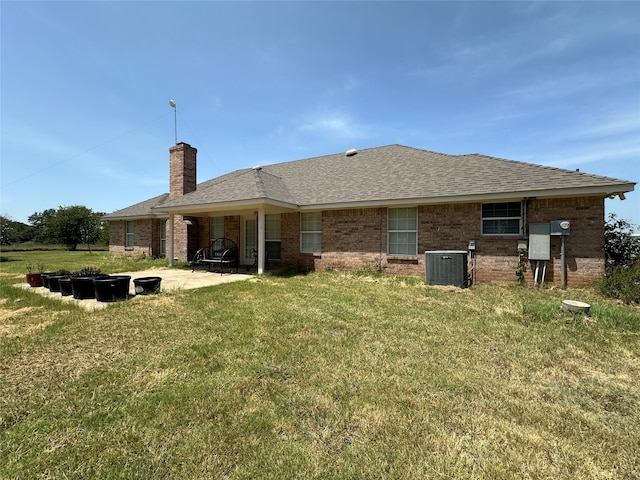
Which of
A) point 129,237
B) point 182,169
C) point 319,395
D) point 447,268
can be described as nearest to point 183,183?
point 182,169

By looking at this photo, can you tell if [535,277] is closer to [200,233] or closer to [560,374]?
[560,374]

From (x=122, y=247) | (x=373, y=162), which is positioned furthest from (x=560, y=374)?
(x=122, y=247)

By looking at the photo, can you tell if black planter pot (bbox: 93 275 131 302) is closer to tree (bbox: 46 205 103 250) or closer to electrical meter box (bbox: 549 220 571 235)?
electrical meter box (bbox: 549 220 571 235)

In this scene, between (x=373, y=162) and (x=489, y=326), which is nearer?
(x=489, y=326)

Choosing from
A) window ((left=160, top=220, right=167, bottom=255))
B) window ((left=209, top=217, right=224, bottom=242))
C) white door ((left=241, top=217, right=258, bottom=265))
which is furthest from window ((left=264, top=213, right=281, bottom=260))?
window ((left=160, top=220, right=167, bottom=255))

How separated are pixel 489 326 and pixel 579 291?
14.2 ft

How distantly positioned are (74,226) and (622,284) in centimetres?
4634

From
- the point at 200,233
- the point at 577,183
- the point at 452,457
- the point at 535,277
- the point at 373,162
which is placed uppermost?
the point at 373,162

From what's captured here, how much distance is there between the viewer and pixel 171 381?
3.05 metres

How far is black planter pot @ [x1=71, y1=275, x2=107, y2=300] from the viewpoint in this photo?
21.0 feet

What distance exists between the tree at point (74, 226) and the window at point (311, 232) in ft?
114

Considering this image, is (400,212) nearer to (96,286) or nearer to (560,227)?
(560,227)

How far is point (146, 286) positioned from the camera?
697cm

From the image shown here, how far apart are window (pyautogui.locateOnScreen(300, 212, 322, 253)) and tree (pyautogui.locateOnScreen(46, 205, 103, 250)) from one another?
3476 cm
